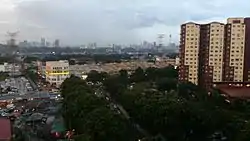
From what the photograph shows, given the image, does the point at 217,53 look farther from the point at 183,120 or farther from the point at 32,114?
the point at 32,114

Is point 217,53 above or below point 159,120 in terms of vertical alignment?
above

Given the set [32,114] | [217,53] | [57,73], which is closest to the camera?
[32,114]

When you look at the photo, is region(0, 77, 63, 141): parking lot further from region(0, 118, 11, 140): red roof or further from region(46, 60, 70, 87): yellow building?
region(46, 60, 70, 87): yellow building

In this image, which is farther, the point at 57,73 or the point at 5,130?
the point at 57,73

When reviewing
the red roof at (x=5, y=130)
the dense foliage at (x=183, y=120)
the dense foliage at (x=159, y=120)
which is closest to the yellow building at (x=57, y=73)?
the dense foliage at (x=159, y=120)

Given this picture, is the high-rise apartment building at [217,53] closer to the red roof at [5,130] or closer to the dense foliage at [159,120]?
the dense foliage at [159,120]

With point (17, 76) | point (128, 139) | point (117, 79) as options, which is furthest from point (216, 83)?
point (17, 76)

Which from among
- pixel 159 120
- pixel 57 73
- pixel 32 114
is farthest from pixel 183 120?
pixel 57 73

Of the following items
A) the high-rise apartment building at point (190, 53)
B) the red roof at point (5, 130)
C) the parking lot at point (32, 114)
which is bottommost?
the parking lot at point (32, 114)

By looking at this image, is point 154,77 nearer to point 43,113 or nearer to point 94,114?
point 43,113
